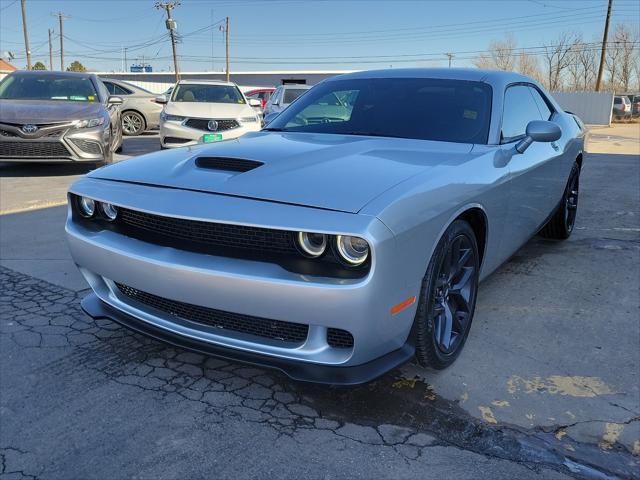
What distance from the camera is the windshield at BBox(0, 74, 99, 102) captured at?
321 inches

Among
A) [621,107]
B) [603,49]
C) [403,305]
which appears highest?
[603,49]

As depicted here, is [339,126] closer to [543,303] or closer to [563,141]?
[543,303]

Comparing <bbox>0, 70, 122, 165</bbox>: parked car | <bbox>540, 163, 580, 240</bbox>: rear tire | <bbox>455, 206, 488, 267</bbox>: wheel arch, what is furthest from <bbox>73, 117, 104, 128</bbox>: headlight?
<bbox>455, 206, 488, 267</bbox>: wheel arch

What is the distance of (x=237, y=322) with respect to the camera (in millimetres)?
2176

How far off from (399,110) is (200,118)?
6.44m

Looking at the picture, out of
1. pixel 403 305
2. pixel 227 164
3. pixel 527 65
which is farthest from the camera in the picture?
pixel 527 65

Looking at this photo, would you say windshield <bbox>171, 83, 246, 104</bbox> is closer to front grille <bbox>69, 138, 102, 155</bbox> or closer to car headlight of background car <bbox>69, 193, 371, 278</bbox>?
front grille <bbox>69, 138, 102, 155</bbox>

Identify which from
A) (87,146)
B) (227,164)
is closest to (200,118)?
(87,146)

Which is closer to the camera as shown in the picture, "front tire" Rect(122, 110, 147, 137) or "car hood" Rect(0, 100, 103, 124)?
"car hood" Rect(0, 100, 103, 124)

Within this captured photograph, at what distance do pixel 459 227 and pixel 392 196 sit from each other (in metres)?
0.60

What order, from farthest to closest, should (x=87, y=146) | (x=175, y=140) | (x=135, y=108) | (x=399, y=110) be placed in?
(x=135, y=108), (x=175, y=140), (x=87, y=146), (x=399, y=110)

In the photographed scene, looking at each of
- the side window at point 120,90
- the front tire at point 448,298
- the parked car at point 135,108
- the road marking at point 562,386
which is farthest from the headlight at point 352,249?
the side window at point 120,90

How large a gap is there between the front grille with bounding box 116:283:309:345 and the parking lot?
0.64 ft

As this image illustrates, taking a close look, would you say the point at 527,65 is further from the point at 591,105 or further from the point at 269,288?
the point at 269,288
